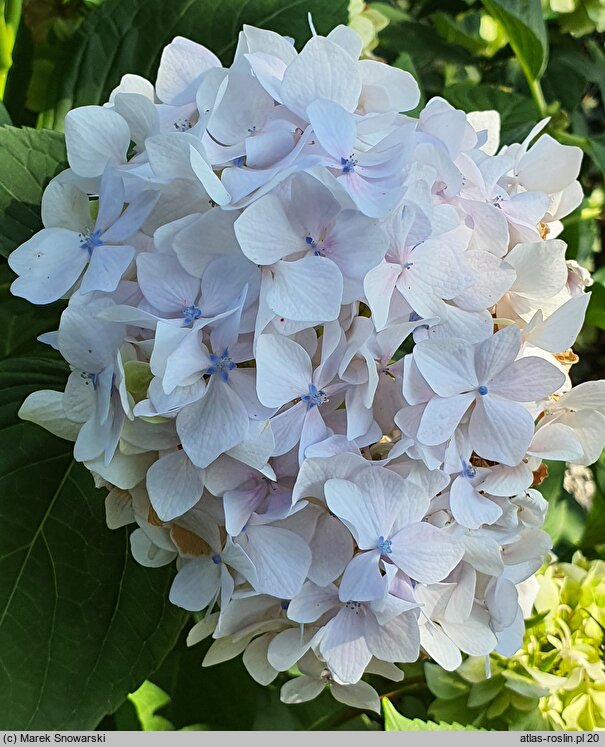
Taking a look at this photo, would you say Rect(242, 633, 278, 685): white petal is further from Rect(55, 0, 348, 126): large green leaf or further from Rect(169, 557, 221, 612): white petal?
Rect(55, 0, 348, 126): large green leaf

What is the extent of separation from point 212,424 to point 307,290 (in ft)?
0.25

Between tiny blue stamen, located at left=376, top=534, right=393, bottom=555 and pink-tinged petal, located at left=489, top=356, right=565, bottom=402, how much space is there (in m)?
0.09

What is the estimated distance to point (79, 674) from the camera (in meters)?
0.50

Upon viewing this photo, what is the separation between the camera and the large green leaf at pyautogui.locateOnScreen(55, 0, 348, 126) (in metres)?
0.58

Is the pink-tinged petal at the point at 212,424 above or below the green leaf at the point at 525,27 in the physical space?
below

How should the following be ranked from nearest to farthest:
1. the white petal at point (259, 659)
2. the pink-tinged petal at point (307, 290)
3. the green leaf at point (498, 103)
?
the pink-tinged petal at point (307, 290)
the white petal at point (259, 659)
the green leaf at point (498, 103)

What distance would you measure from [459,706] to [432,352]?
396 millimetres

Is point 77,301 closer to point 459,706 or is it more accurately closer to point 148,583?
point 148,583

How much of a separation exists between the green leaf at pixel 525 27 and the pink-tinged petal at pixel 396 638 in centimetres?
50

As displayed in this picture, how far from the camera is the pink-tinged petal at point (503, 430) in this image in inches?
14.9

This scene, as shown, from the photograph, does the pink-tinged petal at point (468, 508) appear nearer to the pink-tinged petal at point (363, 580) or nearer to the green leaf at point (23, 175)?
the pink-tinged petal at point (363, 580)

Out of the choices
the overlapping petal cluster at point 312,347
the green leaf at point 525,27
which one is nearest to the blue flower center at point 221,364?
the overlapping petal cluster at point 312,347

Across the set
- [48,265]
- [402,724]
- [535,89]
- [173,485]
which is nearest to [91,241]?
[48,265]

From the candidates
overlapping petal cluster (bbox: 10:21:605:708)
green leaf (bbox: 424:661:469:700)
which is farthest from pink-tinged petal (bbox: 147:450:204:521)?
green leaf (bbox: 424:661:469:700)
